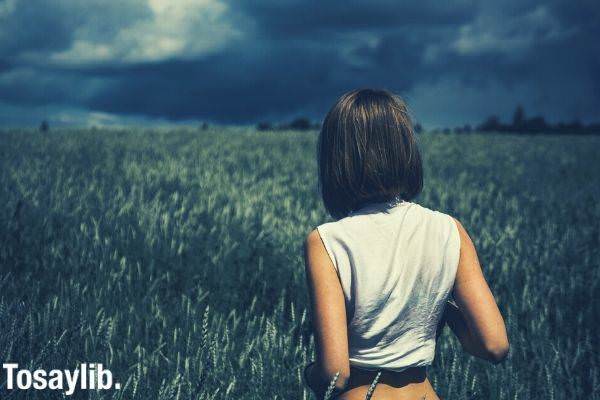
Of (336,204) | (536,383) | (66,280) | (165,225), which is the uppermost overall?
(336,204)

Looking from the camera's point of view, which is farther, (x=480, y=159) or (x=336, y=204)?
(x=480, y=159)

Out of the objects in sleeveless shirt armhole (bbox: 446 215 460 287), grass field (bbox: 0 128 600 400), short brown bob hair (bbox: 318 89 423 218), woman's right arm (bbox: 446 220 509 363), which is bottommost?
grass field (bbox: 0 128 600 400)

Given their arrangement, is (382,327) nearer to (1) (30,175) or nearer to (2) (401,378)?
(2) (401,378)

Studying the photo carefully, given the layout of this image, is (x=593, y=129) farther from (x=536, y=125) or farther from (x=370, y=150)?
(x=370, y=150)

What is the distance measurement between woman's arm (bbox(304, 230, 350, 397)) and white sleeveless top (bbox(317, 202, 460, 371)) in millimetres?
33

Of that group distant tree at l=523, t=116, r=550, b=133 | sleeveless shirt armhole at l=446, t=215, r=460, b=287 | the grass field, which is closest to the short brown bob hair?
sleeveless shirt armhole at l=446, t=215, r=460, b=287

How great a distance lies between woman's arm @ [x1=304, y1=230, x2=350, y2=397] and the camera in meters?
1.31

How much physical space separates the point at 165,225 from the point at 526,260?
9.41ft

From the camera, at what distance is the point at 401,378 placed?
149 centimetres

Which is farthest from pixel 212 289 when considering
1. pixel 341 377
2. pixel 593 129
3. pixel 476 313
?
pixel 593 129

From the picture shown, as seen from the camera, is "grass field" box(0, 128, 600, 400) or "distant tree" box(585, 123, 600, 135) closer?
"grass field" box(0, 128, 600, 400)

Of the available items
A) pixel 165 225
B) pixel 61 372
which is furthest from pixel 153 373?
pixel 165 225

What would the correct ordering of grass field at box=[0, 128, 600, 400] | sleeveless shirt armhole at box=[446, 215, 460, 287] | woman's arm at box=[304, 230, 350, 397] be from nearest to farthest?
1. woman's arm at box=[304, 230, 350, 397]
2. sleeveless shirt armhole at box=[446, 215, 460, 287]
3. grass field at box=[0, 128, 600, 400]

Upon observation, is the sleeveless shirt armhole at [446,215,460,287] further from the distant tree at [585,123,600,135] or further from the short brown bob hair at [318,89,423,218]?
the distant tree at [585,123,600,135]
